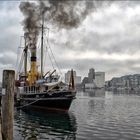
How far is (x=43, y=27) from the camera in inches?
2367

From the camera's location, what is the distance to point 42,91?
5278 cm

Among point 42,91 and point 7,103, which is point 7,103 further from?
point 42,91

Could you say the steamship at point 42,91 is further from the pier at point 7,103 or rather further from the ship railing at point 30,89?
the pier at point 7,103

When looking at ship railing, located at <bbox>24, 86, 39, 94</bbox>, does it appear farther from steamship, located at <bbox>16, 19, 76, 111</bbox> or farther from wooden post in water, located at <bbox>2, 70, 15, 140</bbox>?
wooden post in water, located at <bbox>2, 70, 15, 140</bbox>

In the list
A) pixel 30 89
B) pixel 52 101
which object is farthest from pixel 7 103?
pixel 30 89

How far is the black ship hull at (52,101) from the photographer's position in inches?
1953

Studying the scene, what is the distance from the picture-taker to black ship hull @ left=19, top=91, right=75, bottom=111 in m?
49.6

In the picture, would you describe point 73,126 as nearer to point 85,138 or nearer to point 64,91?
point 85,138

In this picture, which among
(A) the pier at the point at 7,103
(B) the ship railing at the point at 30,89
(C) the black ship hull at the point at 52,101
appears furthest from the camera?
(B) the ship railing at the point at 30,89

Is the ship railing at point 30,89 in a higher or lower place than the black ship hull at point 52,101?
higher

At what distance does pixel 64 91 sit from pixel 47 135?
77.8 ft

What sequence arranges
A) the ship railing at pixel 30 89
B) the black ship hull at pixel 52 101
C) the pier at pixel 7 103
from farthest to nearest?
1. the ship railing at pixel 30 89
2. the black ship hull at pixel 52 101
3. the pier at pixel 7 103

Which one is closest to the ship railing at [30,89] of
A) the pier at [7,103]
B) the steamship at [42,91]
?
the steamship at [42,91]

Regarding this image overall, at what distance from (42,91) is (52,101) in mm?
Answer: 3479
